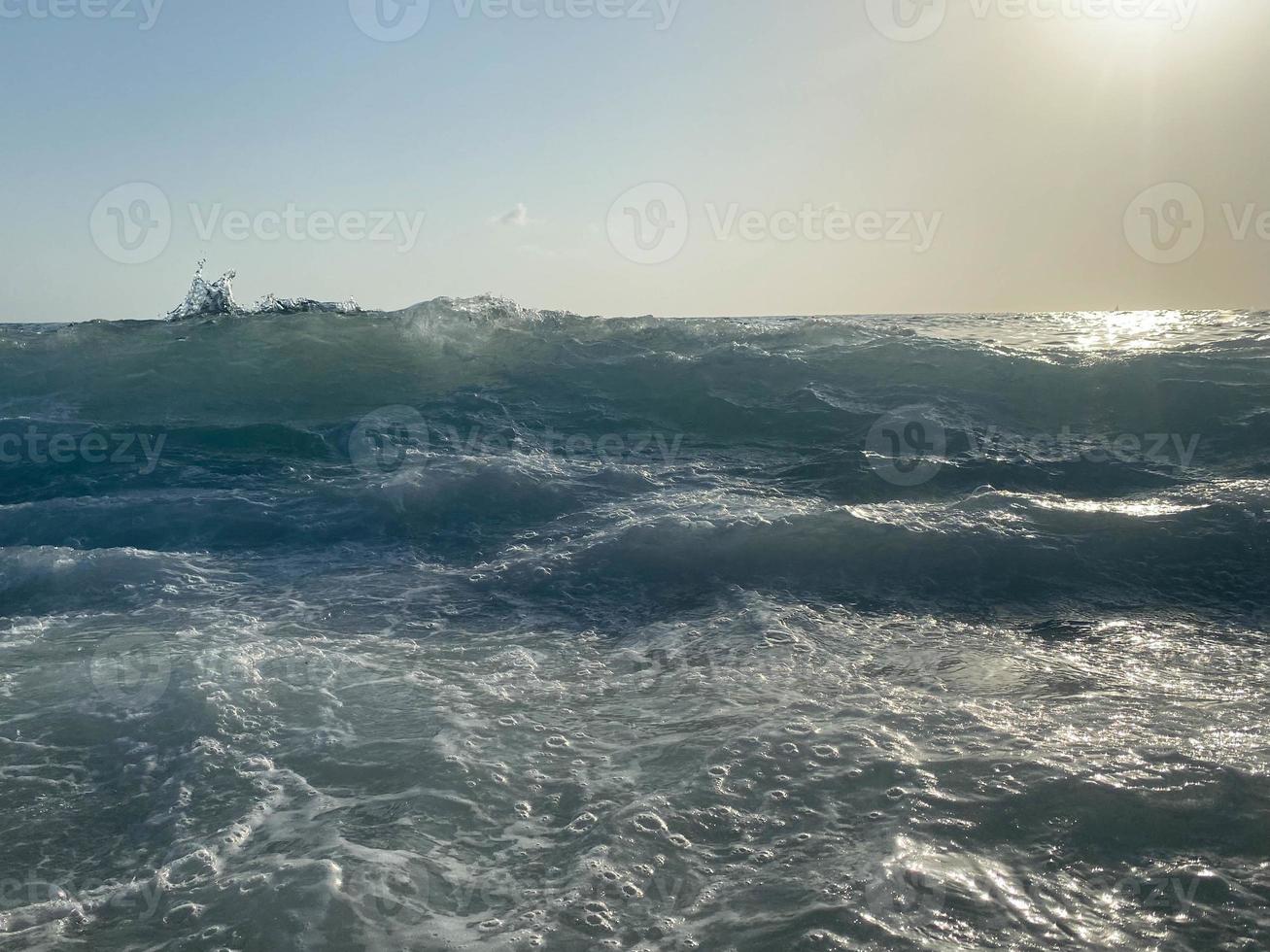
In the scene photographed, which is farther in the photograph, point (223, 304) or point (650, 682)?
point (223, 304)

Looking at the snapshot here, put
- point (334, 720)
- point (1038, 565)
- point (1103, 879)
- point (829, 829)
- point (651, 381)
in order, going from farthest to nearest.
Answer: point (651, 381) < point (1038, 565) < point (334, 720) < point (829, 829) < point (1103, 879)

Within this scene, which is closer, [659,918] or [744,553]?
[659,918]

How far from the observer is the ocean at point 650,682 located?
2520 millimetres

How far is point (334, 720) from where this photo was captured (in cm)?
372

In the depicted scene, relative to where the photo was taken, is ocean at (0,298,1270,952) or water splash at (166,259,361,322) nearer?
ocean at (0,298,1270,952)

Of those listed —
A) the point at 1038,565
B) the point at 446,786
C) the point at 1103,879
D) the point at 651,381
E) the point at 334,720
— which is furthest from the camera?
the point at 651,381

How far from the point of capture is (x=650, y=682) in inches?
161

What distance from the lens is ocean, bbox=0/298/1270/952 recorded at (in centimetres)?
252

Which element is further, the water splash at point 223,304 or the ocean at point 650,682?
the water splash at point 223,304

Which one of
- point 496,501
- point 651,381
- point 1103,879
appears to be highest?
point 651,381

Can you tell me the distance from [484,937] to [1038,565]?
4502mm

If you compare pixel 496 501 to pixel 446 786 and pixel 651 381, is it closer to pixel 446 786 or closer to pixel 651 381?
pixel 446 786

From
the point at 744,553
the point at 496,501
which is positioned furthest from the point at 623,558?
the point at 496,501

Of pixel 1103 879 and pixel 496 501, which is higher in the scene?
pixel 496 501
